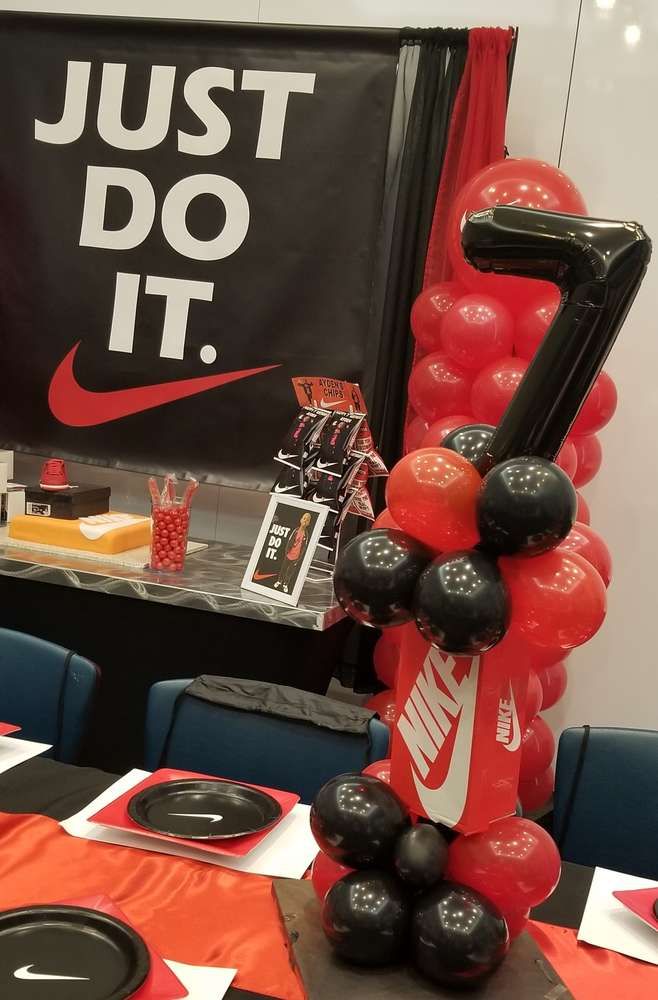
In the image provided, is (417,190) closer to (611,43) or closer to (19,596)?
(611,43)

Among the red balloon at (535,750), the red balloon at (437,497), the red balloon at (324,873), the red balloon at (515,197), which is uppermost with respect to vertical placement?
the red balloon at (515,197)

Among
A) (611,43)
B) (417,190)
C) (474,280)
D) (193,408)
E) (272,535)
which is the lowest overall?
(272,535)

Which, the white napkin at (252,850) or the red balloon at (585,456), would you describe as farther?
the red balloon at (585,456)

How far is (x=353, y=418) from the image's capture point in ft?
9.25

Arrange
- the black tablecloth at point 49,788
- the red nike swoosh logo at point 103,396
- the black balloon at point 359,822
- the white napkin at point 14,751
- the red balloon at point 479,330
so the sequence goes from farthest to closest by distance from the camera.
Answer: the red nike swoosh logo at point 103,396
the red balloon at point 479,330
the white napkin at point 14,751
the black tablecloth at point 49,788
the black balloon at point 359,822

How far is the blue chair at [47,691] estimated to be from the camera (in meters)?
1.97

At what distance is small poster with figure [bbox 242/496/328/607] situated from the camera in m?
2.69

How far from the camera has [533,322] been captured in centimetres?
249

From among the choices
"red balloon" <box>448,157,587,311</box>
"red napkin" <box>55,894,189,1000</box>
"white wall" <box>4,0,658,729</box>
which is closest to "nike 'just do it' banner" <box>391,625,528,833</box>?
"red napkin" <box>55,894,189,1000</box>

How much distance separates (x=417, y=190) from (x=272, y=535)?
120cm

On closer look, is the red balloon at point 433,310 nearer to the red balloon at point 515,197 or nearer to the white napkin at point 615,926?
the red balloon at point 515,197

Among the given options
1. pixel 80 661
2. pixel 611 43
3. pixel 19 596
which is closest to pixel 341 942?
pixel 80 661

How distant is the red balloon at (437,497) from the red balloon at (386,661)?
1.81 metres

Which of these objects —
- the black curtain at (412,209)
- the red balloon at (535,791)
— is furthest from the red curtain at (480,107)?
the red balloon at (535,791)
